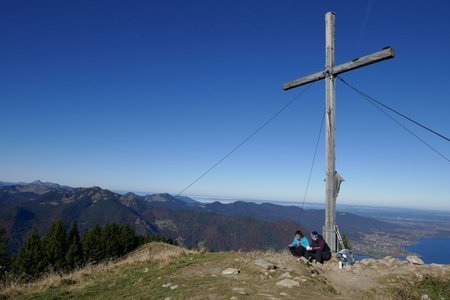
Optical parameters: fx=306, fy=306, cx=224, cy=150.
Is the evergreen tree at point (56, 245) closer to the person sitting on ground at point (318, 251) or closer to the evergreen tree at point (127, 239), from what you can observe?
the evergreen tree at point (127, 239)

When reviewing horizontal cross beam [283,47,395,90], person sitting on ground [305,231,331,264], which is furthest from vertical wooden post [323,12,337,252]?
person sitting on ground [305,231,331,264]

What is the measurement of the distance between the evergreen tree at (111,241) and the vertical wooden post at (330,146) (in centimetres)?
6763

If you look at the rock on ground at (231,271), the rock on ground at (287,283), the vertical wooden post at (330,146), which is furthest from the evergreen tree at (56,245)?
the rock on ground at (287,283)

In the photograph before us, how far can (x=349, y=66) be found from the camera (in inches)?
433

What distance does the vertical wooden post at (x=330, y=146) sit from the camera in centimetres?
1150

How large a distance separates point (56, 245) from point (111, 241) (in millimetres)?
12458

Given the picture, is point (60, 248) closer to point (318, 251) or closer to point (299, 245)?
point (299, 245)

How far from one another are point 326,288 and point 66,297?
314 inches

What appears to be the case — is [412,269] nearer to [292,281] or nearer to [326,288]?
[326,288]

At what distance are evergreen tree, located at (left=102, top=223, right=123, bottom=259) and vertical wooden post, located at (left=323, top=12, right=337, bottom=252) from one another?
67.6 meters

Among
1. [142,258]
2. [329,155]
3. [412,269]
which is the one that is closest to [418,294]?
[412,269]

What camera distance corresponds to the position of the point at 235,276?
9227 millimetres

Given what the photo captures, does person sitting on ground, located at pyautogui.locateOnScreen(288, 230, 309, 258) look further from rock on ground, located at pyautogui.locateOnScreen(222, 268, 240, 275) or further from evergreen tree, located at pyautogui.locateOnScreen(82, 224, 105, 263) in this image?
evergreen tree, located at pyautogui.locateOnScreen(82, 224, 105, 263)

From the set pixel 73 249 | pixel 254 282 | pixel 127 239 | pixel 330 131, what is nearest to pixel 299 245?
pixel 254 282
